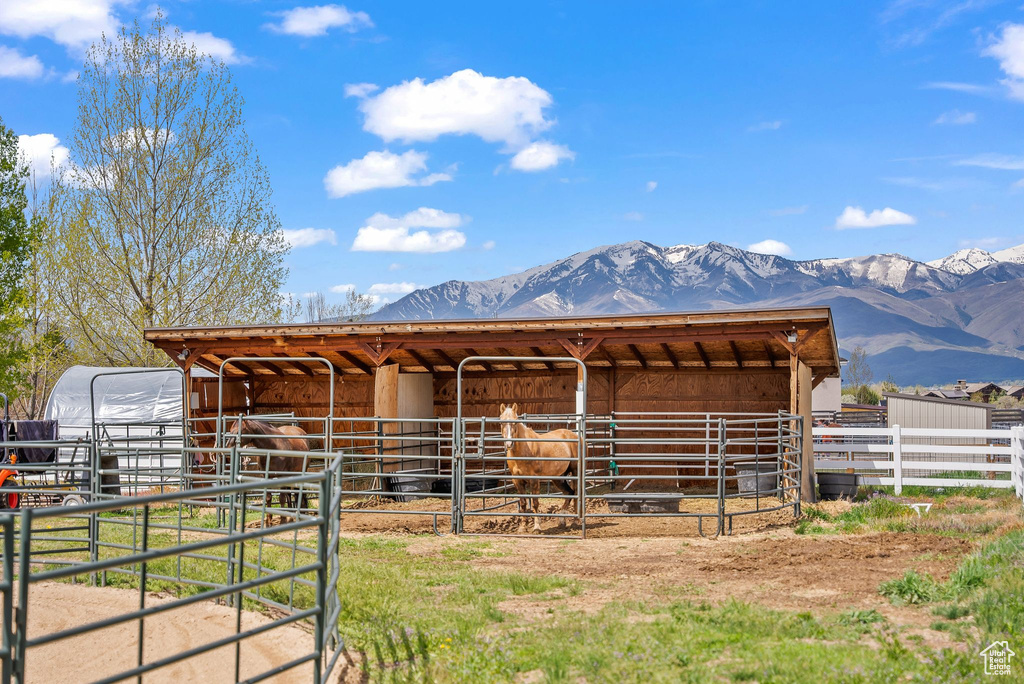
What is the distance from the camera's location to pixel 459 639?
5.77m

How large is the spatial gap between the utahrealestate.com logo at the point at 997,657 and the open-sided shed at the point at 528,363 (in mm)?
8312

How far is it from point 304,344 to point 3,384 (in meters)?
15.1

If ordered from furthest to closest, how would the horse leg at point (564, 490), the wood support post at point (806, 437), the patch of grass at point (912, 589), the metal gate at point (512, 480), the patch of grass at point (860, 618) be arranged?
the wood support post at point (806, 437), the horse leg at point (564, 490), the metal gate at point (512, 480), the patch of grass at point (912, 589), the patch of grass at point (860, 618)

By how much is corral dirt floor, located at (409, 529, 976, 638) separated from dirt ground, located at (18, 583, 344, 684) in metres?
2.03

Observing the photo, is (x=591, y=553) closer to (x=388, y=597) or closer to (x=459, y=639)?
(x=388, y=597)

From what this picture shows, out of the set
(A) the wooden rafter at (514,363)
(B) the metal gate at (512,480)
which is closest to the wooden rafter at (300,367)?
(A) the wooden rafter at (514,363)

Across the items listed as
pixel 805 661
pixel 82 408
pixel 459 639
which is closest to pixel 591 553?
pixel 459 639

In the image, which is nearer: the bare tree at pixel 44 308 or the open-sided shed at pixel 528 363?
the open-sided shed at pixel 528 363

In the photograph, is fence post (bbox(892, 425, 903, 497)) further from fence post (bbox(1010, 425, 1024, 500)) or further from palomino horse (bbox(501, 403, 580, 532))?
palomino horse (bbox(501, 403, 580, 532))

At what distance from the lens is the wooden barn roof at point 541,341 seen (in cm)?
1380

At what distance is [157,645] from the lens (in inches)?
232

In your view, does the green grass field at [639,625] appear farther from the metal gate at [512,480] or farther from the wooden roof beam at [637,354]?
the wooden roof beam at [637,354]

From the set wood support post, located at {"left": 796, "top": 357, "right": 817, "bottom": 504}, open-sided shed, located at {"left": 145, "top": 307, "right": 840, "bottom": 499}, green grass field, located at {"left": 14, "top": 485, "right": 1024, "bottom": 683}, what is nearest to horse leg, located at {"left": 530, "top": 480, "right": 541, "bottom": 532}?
green grass field, located at {"left": 14, "top": 485, "right": 1024, "bottom": 683}

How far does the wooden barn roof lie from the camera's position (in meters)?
13.8
